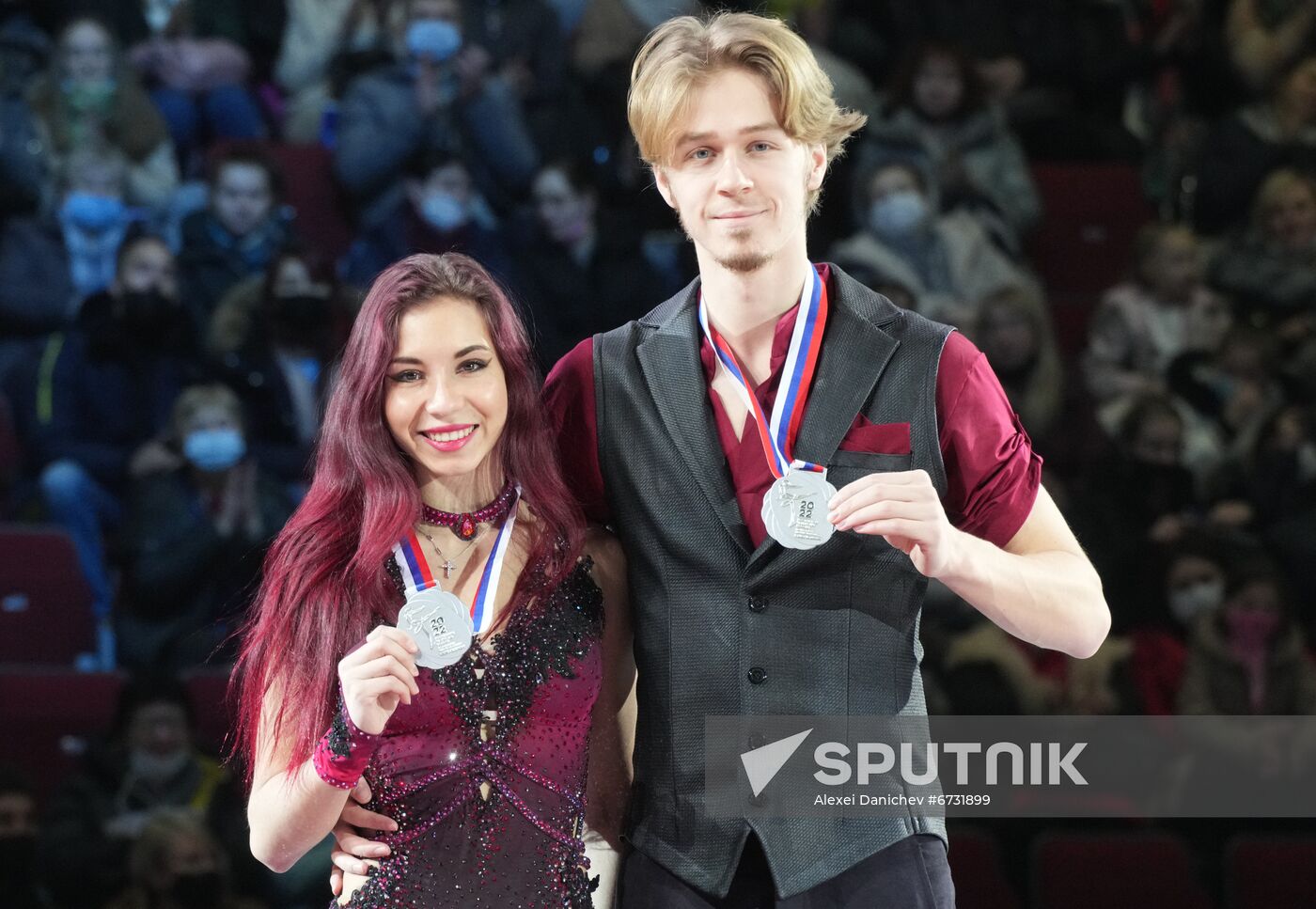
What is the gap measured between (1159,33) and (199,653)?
455 cm

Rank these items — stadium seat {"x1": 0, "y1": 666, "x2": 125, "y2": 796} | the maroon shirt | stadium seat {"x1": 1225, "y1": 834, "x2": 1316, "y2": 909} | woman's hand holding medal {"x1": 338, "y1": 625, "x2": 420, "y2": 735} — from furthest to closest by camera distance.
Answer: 1. stadium seat {"x1": 0, "y1": 666, "x2": 125, "y2": 796}
2. stadium seat {"x1": 1225, "y1": 834, "x2": 1316, "y2": 909}
3. the maroon shirt
4. woman's hand holding medal {"x1": 338, "y1": 625, "x2": 420, "y2": 735}

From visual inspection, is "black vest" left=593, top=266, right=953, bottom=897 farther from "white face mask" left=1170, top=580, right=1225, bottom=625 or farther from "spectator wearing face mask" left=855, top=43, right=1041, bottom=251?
"spectator wearing face mask" left=855, top=43, right=1041, bottom=251

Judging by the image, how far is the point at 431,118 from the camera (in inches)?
252

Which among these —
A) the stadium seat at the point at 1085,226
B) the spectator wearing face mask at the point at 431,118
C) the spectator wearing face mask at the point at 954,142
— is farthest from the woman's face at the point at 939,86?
the spectator wearing face mask at the point at 431,118

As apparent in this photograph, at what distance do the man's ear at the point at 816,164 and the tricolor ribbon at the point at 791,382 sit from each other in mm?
168

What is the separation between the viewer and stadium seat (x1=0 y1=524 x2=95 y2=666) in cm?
539

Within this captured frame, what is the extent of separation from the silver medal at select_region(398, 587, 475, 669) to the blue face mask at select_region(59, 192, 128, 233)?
4.17 m

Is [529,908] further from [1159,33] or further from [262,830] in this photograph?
[1159,33]

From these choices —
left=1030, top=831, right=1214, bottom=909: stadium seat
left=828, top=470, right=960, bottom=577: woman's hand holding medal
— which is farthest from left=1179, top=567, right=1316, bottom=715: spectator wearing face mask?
left=828, top=470, right=960, bottom=577: woman's hand holding medal

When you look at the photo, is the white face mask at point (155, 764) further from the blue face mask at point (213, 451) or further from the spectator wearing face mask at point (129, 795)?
the blue face mask at point (213, 451)

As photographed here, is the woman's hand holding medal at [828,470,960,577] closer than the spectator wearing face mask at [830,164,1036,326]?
Yes

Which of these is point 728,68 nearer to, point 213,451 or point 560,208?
point 213,451

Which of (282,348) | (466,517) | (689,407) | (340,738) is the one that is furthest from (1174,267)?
(340,738)

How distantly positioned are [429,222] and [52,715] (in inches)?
86.9
